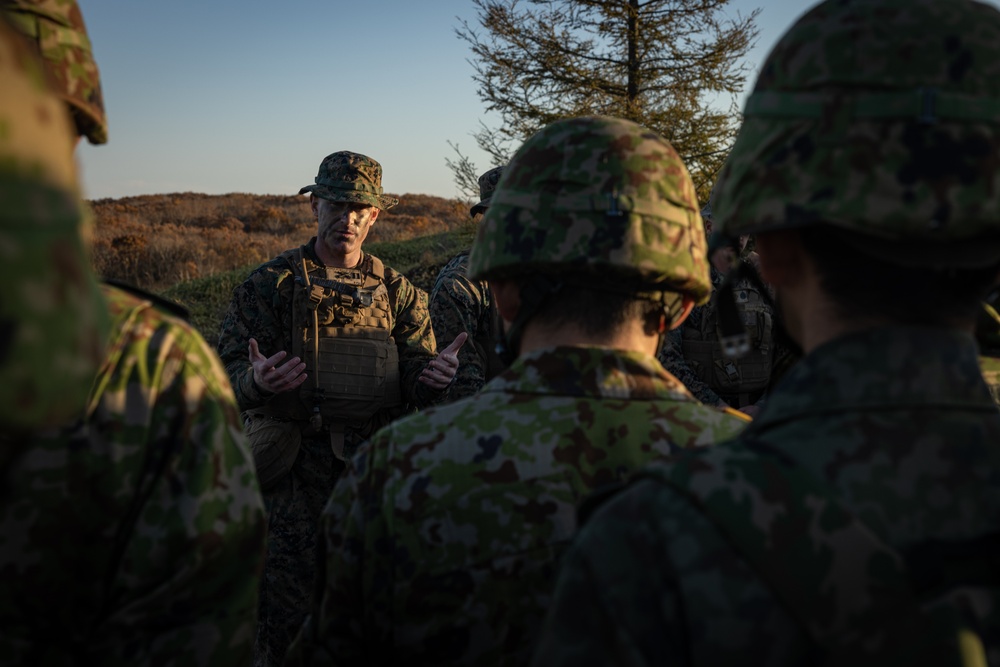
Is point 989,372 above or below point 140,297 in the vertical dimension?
below

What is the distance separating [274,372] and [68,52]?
2.58m

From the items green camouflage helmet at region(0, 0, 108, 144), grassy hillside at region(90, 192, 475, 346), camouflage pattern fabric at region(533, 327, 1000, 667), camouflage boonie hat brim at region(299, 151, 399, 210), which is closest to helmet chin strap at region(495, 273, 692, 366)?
camouflage pattern fabric at region(533, 327, 1000, 667)

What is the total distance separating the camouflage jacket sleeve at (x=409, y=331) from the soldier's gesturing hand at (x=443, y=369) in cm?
15

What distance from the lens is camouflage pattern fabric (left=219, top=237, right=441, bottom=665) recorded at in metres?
4.23

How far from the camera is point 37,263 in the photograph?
0.67 meters

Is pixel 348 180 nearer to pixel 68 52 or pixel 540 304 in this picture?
pixel 540 304

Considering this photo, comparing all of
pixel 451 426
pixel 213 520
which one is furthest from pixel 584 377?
pixel 213 520

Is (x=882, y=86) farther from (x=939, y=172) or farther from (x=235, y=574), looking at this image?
(x=235, y=574)

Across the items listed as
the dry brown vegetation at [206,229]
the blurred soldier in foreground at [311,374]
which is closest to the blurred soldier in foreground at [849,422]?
the blurred soldier in foreground at [311,374]

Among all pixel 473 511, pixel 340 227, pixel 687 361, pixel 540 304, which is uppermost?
pixel 340 227

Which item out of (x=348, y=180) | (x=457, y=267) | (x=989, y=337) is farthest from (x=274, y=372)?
(x=989, y=337)

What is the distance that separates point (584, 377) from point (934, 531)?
2.82 feet

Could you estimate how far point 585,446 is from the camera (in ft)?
5.68

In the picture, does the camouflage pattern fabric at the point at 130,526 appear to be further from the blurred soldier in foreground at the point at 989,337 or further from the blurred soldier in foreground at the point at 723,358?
the blurred soldier in foreground at the point at 723,358
